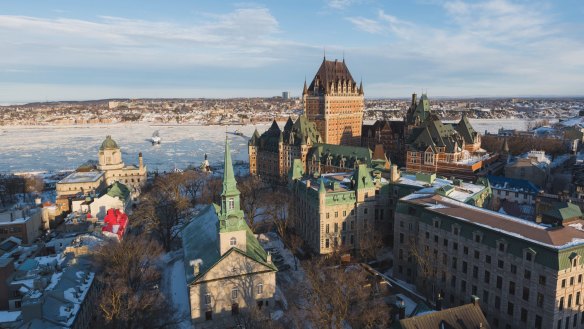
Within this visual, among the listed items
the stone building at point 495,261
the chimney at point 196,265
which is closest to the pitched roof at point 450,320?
the stone building at point 495,261

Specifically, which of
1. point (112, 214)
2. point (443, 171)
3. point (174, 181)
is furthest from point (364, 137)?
point (112, 214)

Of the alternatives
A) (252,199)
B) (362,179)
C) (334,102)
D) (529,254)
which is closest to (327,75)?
(334,102)

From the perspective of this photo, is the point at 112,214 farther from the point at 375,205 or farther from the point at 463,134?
the point at 463,134

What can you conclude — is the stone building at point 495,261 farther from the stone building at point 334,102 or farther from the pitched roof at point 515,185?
the stone building at point 334,102

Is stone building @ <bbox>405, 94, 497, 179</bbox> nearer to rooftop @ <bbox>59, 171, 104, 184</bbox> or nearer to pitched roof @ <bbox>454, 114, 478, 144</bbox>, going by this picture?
pitched roof @ <bbox>454, 114, 478, 144</bbox>

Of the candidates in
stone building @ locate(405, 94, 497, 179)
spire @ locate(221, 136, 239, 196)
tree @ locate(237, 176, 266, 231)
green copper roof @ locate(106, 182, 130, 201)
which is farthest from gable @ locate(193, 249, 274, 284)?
stone building @ locate(405, 94, 497, 179)

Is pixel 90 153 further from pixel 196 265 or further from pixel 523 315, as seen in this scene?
pixel 523 315

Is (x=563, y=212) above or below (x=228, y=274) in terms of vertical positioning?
above
